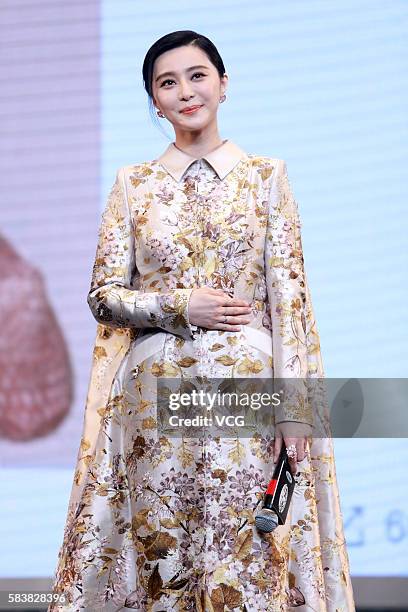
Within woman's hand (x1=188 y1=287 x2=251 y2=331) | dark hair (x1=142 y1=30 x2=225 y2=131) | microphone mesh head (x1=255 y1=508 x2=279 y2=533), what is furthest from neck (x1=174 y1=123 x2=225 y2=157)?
microphone mesh head (x1=255 y1=508 x2=279 y2=533)

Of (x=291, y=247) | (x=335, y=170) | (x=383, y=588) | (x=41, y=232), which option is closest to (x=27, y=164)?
(x=41, y=232)

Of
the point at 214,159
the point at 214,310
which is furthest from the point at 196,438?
the point at 214,159

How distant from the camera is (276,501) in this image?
1830 millimetres

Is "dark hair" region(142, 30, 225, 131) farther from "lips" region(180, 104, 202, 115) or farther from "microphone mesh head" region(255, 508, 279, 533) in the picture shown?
"microphone mesh head" region(255, 508, 279, 533)

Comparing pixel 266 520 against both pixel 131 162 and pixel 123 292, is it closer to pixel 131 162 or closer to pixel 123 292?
pixel 123 292

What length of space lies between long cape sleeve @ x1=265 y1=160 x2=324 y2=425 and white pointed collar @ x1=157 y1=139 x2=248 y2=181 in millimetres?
86

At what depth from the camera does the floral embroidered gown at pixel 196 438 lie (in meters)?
1.87

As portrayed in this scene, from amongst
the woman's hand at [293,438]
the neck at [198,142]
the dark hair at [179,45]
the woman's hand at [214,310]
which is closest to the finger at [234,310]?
the woman's hand at [214,310]

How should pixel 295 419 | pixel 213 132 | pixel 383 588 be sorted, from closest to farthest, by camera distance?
pixel 295 419, pixel 213 132, pixel 383 588

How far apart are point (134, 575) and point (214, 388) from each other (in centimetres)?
A: 37

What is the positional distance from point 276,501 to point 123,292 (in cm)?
46

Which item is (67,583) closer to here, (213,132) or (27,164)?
(213,132)

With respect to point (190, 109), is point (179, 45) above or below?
above

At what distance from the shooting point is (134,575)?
1.97m
